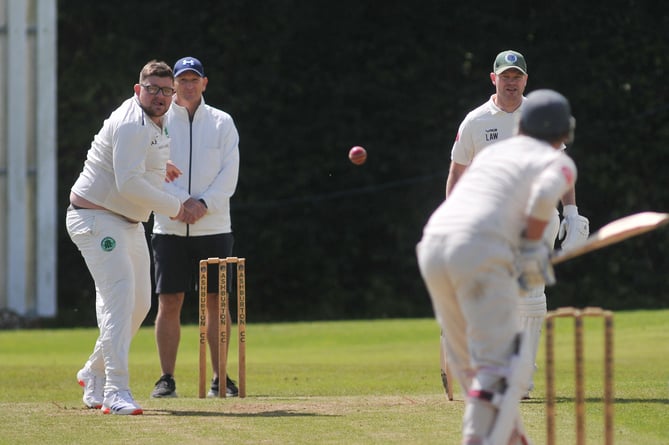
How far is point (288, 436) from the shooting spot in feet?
18.6

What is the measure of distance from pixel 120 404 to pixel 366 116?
10959 millimetres

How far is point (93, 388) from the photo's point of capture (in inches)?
267

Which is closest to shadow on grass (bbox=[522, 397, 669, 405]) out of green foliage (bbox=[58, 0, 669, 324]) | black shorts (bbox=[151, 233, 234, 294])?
black shorts (bbox=[151, 233, 234, 294])

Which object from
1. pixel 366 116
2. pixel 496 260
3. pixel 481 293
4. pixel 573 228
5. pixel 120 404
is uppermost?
pixel 366 116

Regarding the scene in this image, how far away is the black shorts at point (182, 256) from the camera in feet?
25.2

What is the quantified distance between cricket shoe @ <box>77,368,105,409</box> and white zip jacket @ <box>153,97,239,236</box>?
46.5 inches

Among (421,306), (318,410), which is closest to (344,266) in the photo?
(421,306)

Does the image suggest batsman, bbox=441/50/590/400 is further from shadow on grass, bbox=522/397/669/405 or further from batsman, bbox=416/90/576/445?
batsman, bbox=416/90/576/445

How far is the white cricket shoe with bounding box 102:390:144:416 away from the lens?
6.34 m

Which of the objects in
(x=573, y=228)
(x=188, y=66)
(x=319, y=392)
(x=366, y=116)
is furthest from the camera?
(x=366, y=116)

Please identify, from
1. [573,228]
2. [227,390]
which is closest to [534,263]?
[573,228]

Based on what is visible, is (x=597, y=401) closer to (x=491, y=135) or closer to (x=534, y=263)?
(x=491, y=135)

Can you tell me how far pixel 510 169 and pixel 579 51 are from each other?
41.5 feet

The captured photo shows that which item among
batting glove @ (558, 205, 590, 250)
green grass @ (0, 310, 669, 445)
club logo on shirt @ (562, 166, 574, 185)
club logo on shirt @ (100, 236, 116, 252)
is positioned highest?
club logo on shirt @ (562, 166, 574, 185)
